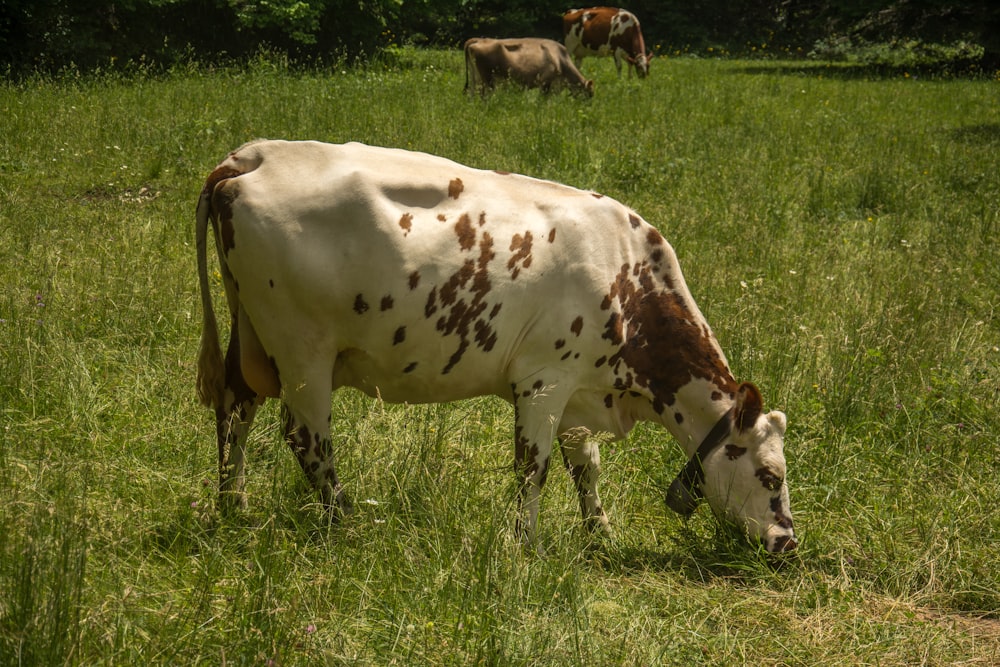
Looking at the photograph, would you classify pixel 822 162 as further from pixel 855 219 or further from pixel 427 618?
pixel 427 618

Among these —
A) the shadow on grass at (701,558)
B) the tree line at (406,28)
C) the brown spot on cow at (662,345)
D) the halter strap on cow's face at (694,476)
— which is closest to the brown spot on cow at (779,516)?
the shadow on grass at (701,558)

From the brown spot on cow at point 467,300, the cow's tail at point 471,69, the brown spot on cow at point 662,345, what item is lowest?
the cow's tail at point 471,69

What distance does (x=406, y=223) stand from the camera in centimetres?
412

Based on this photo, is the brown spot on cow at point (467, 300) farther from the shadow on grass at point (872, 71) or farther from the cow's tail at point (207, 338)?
the shadow on grass at point (872, 71)

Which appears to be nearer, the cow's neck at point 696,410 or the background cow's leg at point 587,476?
the cow's neck at point 696,410

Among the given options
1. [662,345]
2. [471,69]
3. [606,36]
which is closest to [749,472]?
[662,345]

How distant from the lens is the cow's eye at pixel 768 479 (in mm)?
4402

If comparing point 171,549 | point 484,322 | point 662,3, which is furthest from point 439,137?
point 662,3

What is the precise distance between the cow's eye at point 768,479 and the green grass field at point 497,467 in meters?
0.31

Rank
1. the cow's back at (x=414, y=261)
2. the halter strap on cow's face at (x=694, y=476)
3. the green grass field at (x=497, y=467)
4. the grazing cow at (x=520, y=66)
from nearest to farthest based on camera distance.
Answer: the green grass field at (x=497, y=467)
the cow's back at (x=414, y=261)
the halter strap on cow's face at (x=694, y=476)
the grazing cow at (x=520, y=66)

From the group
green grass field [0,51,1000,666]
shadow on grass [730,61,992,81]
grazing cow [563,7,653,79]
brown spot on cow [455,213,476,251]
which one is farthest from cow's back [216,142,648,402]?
shadow on grass [730,61,992,81]

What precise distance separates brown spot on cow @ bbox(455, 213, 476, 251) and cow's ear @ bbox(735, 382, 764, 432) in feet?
4.31

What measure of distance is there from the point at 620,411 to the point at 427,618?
1.68 metres

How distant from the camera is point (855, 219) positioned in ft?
30.2
